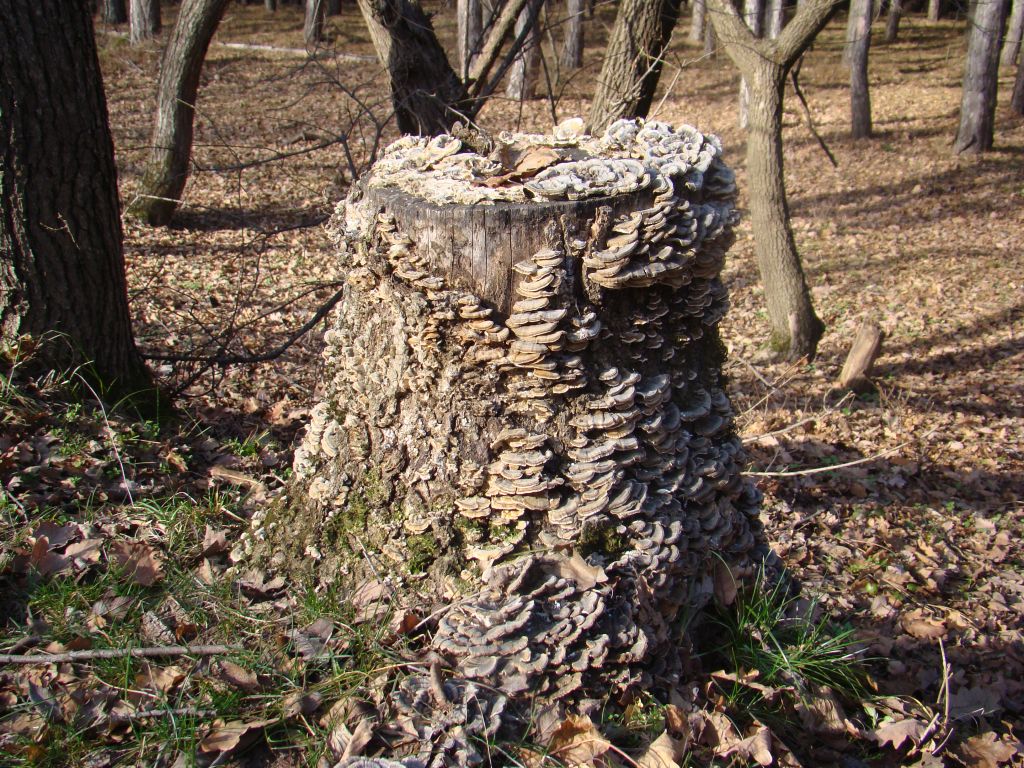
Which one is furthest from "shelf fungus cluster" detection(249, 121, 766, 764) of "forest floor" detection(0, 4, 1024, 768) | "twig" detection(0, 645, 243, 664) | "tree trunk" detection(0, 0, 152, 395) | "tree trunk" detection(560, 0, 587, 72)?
"tree trunk" detection(560, 0, 587, 72)

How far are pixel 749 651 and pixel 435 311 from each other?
1.54 m

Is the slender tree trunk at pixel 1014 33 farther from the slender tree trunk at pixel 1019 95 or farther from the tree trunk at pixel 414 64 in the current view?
the tree trunk at pixel 414 64

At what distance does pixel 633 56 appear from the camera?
677cm

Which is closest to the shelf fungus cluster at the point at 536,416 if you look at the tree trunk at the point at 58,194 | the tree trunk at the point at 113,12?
the tree trunk at the point at 58,194

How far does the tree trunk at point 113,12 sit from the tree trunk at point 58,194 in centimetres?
2232

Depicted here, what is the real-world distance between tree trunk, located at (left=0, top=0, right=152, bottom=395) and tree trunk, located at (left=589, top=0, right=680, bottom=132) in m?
4.27

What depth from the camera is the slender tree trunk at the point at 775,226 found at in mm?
8078

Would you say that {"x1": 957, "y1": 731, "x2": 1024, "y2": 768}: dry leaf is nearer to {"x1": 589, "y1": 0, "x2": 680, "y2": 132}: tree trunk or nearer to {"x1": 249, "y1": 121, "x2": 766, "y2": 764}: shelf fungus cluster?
{"x1": 249, "y1": 121, "x2": 766, "y2": 764}: shelf fungus cluster

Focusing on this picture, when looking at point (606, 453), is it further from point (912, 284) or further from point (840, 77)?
point (840, 77)

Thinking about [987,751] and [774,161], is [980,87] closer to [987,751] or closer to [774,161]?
[774,161]

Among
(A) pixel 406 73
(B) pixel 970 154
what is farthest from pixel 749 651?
(B) pixel 970 154

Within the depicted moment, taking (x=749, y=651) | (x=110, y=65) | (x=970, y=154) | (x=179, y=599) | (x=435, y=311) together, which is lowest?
(x=749, y=651)

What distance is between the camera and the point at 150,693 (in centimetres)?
216

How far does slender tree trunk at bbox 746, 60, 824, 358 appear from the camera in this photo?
8.08 metres
